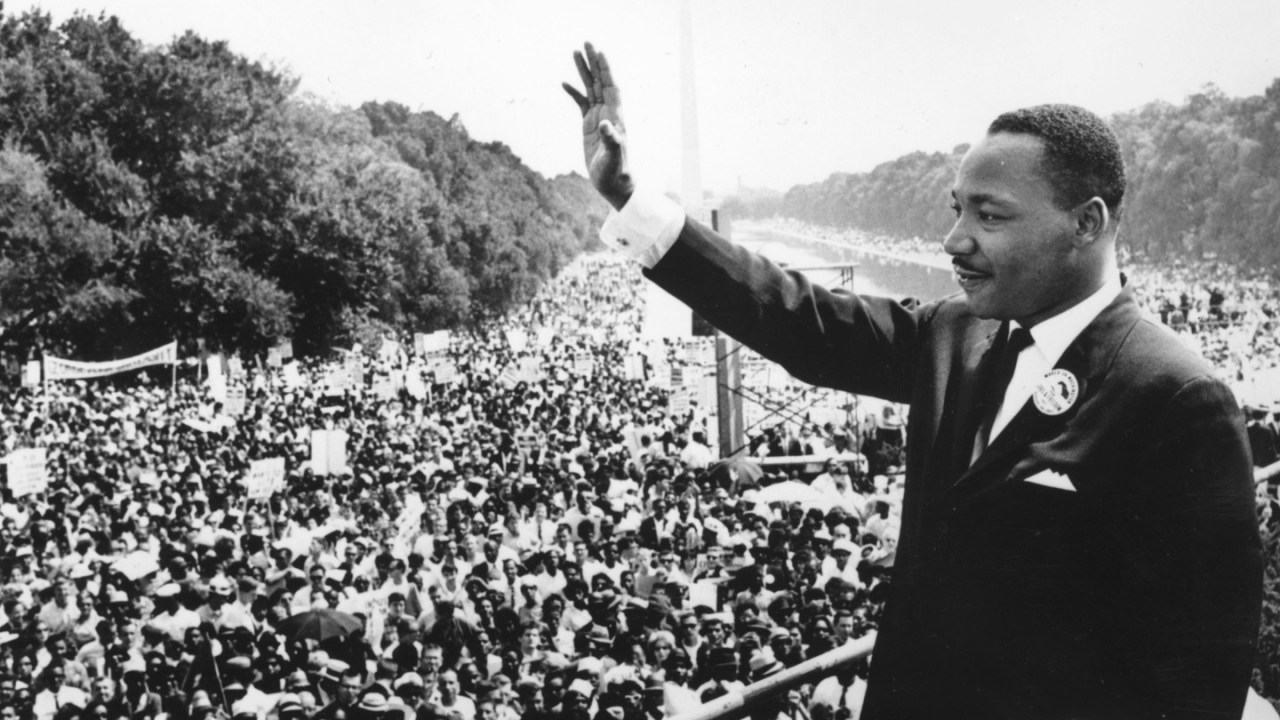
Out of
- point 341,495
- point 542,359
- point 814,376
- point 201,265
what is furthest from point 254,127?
point 814,376

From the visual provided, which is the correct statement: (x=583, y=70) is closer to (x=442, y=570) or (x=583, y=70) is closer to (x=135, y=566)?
(x=442, y=570)

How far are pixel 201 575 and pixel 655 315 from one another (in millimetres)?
31778

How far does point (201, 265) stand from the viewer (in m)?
30.5

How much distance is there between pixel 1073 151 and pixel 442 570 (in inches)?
331

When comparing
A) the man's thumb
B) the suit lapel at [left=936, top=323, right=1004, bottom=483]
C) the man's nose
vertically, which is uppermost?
the man's thumb

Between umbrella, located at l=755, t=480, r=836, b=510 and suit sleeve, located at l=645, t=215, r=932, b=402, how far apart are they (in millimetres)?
10421

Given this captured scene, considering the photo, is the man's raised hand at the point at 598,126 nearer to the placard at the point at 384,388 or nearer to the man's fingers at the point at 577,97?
the man's fingers at the point at 577,97

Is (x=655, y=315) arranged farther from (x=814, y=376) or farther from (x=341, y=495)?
(x=814, y=376)

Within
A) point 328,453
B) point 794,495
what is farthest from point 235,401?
point 794,495

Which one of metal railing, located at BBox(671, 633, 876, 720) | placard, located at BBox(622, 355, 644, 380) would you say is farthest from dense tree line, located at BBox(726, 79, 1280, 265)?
metal railing, located at BBox(671, 633, 876, 720)

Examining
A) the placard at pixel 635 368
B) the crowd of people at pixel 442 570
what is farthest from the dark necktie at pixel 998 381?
the placard at pixel 635 368

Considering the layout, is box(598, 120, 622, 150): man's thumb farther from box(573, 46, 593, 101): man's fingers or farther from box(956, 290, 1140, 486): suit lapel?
box(956, 290, 1140, 486): suit lapel

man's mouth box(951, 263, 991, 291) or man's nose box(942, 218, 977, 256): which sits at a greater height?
man's nose box(942, 218, 977, 256)

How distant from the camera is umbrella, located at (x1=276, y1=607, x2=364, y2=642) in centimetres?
788
